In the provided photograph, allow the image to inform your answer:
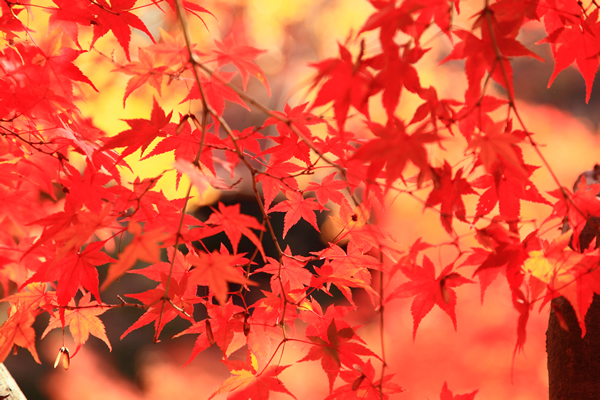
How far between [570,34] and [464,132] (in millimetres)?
333

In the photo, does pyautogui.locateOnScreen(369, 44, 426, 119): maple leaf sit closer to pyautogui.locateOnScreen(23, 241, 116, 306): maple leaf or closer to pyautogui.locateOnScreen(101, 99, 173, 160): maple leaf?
pyautogui.locateOnScreen(101, 99, 173, 160): maple leaf

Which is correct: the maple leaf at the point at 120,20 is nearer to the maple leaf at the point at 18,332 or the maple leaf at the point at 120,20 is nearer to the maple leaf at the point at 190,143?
the maple leaf at the point at 190,143

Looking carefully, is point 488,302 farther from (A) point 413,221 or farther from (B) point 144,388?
(B) point 144,388

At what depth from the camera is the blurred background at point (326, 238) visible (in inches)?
103

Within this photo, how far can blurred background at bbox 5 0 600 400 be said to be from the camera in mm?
2613

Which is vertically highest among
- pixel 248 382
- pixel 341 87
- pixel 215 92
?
pixel 215 92

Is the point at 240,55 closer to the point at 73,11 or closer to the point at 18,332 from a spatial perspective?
the point at 73,11

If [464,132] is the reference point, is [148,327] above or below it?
below

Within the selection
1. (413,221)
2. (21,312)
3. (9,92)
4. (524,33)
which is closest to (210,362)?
(413,221)

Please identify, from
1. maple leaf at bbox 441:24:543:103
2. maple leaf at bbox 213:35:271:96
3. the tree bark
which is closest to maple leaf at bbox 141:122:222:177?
maple leaf at bbox 213:35:271:96

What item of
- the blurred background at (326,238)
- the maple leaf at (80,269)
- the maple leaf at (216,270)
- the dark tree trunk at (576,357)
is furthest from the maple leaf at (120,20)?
the blurred background at (326,238)

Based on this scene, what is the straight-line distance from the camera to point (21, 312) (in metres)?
1.06

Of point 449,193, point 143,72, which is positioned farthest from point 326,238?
point 449,193

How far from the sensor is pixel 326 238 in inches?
131
